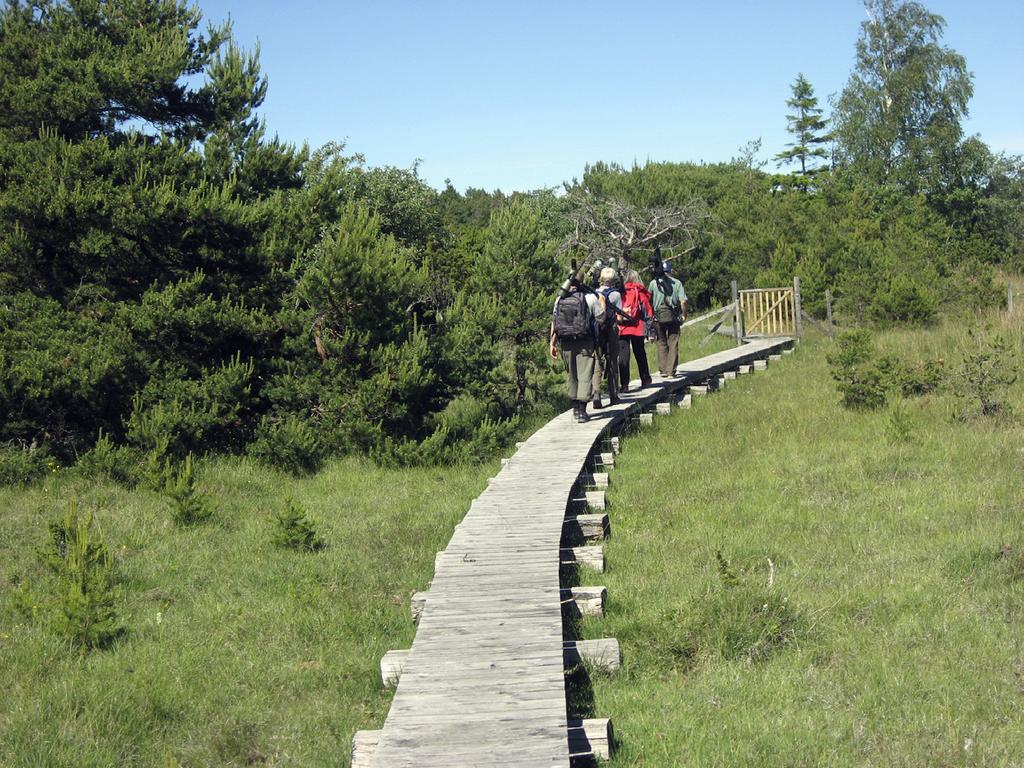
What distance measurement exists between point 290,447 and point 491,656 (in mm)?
7807

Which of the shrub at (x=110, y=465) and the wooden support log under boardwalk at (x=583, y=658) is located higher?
the shrub at (x=110, y=465)

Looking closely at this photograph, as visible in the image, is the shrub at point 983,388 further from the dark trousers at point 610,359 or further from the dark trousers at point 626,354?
the dark trousers at point 610,359

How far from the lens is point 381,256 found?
43.2 feet

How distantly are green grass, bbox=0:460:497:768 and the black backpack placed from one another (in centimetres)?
213

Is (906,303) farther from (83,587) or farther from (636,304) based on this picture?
(83,587)

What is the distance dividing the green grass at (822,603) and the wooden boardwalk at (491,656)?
49 cm

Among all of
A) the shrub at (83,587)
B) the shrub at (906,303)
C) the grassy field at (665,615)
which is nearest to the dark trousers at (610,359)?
the grassy field at (665,615)

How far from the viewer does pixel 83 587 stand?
720 cm

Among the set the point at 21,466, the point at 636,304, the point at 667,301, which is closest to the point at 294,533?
the point at 21,466

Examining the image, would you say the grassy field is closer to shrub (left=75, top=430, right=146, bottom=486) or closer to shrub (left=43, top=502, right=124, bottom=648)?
shrub (left=43, top=502, right=124, bottom=648)

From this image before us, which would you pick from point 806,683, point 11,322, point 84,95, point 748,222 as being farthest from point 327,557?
point 748,222

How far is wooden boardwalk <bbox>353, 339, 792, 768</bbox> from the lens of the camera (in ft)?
14.2

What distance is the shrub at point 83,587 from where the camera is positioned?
6.51 m

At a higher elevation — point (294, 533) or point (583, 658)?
point (294, 533)
